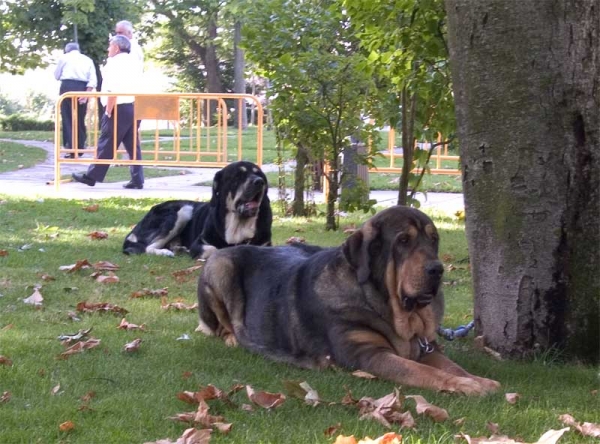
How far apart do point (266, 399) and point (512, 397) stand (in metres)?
1.25

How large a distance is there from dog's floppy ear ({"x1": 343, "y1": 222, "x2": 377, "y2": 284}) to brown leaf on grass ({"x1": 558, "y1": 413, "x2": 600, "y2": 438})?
1.40 metres

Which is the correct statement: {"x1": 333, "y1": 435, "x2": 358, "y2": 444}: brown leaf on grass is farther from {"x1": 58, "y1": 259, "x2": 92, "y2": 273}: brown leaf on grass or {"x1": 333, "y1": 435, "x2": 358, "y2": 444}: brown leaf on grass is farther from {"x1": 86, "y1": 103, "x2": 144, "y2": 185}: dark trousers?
{"x1": 86, "y1": 103, "x2": 144, "y2": 185}: dark trousers

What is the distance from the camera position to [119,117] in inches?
712

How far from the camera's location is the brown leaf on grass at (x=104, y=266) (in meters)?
9.64

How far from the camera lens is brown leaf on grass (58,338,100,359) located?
6110 millimetres

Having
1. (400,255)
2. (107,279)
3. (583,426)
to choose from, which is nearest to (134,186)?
(107,279)

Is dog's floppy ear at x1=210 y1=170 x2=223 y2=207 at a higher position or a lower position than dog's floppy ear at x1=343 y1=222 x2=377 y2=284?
higher

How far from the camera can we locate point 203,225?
10914 mm

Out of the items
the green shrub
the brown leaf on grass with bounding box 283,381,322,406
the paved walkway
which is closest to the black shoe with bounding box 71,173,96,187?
the paved walkway

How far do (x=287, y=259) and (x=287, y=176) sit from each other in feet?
29.1

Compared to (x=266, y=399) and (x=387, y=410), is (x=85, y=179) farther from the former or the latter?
(x=387, y=410)

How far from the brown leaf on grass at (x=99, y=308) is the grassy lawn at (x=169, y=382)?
7 centimetres

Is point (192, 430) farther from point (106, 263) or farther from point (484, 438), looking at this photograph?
point (106, 263)

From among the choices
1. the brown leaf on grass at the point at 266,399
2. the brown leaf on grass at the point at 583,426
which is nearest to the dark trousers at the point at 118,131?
the brown leaf on grass at the point at 266,399
